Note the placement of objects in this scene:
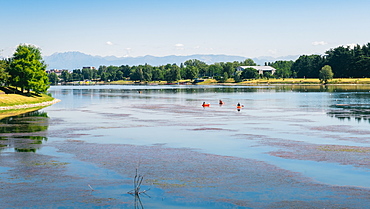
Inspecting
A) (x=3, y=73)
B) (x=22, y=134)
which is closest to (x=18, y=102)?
(x=3, y=73)

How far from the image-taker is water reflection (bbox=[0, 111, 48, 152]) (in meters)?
39.2

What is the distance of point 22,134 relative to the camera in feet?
156

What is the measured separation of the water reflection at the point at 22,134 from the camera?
39219 mm

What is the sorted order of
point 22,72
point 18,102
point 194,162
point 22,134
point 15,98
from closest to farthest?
point 194,162 → point 22,134 → point 18,102 → point 15,98 → point 22,72

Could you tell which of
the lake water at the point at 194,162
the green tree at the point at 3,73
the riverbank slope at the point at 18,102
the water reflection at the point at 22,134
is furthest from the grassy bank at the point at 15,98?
the lake water at the point at 194,162

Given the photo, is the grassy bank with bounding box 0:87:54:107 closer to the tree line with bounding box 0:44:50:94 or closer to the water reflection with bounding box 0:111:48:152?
the tree line with bounding box 0:44:50:94

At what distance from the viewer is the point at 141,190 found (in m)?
24.6

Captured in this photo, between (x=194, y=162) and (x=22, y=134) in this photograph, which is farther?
(x=22, y=134)

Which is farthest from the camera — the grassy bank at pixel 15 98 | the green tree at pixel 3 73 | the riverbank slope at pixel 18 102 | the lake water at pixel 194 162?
the green tree at pixel 3 73

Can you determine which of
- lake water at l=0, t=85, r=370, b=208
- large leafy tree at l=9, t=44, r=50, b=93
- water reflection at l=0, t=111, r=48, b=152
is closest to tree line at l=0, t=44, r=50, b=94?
large leafy tree at l=9, t=44, r=50, b=93

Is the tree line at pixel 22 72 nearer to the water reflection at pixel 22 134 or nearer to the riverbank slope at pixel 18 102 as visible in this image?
the riverbank slope at pixel 18 102

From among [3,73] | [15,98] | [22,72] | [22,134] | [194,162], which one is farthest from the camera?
[22,72]

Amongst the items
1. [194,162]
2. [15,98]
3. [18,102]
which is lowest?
[194,162]

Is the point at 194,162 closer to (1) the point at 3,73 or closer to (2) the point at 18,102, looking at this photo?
(2) the point at 18,102
